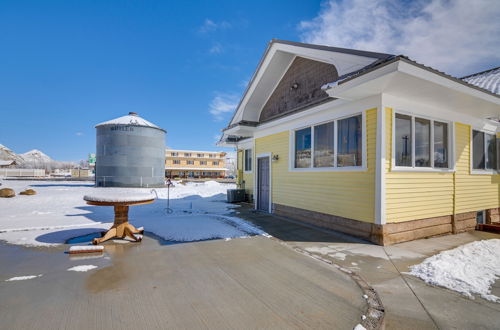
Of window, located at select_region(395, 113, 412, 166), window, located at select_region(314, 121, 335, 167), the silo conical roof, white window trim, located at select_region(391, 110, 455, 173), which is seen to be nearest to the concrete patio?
white window trim, located at select_region(391, 110, 455, 173)

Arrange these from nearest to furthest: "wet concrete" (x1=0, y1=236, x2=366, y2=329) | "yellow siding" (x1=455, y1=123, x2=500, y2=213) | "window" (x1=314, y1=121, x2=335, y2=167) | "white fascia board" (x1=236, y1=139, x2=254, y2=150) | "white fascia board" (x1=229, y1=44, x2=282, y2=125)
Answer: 1. "wet concrete" (x1=0, y1=236, x2=366, y2=329)
2. "window" (x1=314, y1=121, x2=335, y2=167)
3. "yellow siding" (x1=455, y1=123, x2=500, y2=213)
4. "white fascia board" (x1=229, y1=44, x2=282, y2=125)
5. "white fascia board" (x1=236, y1=139, x2=254, y2=150)

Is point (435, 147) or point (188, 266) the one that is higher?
point (435, 147)

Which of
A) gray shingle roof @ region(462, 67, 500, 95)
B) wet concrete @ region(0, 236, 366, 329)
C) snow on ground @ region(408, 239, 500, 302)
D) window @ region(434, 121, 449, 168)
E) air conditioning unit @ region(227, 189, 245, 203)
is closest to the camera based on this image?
wet concrete @ region(0, 236, 366, 329)

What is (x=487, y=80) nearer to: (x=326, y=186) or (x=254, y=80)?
(x=326, y=186)

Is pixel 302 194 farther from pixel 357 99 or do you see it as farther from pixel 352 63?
pixel 352 63

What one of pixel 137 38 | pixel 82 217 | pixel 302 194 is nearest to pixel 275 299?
pixel 302 194

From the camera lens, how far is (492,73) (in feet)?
30.9

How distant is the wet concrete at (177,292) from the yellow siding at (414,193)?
96.8 inches

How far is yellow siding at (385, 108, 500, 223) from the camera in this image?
16.2 ft

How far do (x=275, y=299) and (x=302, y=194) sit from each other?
462 centimetres

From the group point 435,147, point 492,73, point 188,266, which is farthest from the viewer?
point 492,73

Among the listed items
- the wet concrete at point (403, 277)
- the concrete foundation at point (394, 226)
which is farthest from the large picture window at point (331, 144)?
the wet concrete at point (403, 277)

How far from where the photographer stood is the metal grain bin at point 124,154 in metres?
20.5

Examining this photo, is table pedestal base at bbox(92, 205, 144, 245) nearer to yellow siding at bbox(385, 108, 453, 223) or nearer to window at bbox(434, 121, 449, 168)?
yellow siding at bbox(385, 108, 453, 223)
